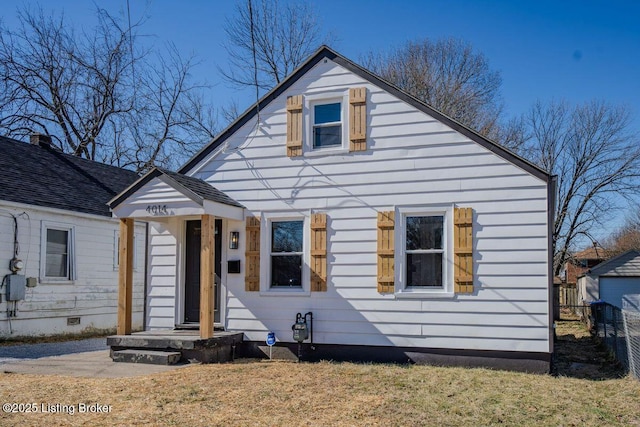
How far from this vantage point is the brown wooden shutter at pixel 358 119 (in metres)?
9.95

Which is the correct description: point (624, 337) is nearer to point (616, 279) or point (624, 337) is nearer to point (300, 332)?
point (300, 332)

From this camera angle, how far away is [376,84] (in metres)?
9.97

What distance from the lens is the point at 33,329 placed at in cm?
1321

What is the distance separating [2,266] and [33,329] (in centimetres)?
177

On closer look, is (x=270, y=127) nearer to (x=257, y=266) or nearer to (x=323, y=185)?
(x=323, y=185)

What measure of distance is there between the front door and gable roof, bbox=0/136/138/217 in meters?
4.77

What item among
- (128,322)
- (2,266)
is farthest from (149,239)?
(2,266)

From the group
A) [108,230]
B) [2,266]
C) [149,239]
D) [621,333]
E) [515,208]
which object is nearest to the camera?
[515,208]

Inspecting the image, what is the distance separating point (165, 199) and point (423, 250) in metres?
4.47

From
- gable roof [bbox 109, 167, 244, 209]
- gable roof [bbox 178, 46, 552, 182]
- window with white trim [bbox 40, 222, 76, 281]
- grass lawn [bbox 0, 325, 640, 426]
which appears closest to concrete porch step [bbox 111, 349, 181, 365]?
grass lawn [bbox 0, 325, 640, 426]

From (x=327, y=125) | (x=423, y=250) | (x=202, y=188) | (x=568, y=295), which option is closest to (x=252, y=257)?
(x=202, y=188)

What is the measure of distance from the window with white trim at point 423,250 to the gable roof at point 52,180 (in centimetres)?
889

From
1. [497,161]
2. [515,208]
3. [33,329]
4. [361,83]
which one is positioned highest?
[361,83]

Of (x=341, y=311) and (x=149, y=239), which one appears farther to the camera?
(x=149, y=239)
